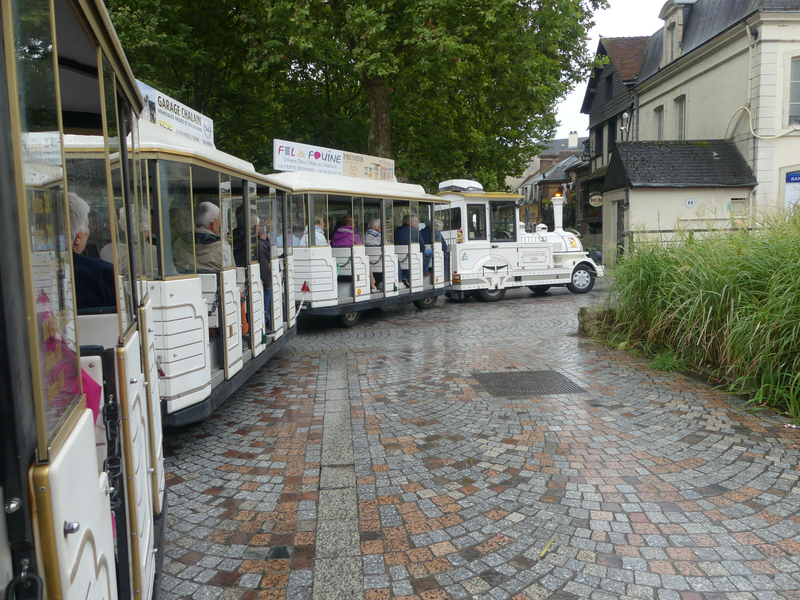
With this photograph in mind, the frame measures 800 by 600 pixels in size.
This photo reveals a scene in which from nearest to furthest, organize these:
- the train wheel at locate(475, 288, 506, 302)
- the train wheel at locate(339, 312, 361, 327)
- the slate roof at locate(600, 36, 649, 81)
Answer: the train wheel at locate(339, 312, 361, 327) → the train wheel at locate(475, 288, 506, 302) → the slate roof at locate(600, 36, 649, 81)

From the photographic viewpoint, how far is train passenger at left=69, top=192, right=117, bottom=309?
7.55ft

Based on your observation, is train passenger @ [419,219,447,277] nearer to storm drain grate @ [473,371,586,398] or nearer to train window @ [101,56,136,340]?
storm drain grate @ [473,371,586,398]

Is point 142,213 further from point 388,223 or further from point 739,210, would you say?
point 388,223

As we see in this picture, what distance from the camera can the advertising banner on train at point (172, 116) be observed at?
573 centimetres

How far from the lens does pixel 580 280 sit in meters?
16.2

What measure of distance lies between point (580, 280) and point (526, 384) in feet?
34.0

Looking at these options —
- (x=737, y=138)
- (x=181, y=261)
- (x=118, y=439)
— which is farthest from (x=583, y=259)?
(x=118, y=439)

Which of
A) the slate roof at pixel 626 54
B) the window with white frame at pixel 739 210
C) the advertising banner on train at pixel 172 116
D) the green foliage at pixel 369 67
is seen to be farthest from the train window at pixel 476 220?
the slate roof at pixel 626 54

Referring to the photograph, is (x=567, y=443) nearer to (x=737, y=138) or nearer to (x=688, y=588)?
(x=688, y=588)

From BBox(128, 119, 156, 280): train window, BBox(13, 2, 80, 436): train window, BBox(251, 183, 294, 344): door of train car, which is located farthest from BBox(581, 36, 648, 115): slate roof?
BBox(13, 2, 80, 436): train window

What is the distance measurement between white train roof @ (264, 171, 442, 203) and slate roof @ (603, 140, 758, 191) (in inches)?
375

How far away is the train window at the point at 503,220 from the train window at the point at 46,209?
44.7 feet

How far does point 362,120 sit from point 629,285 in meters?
16.5

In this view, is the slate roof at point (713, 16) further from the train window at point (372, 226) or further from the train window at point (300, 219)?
the train window at point (300, 219)
